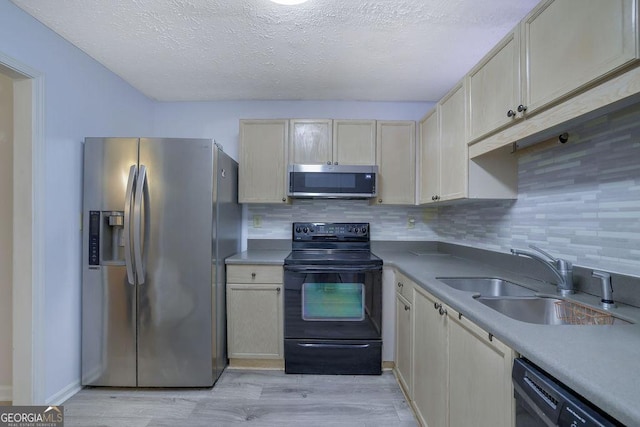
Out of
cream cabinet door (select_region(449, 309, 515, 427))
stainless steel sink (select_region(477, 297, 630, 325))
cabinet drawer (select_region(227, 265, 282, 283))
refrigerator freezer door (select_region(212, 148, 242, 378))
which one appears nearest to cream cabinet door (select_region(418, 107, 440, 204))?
stainless steel sink (select_region(477, 297, 630, 325))

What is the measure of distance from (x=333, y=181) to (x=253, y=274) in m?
1.00

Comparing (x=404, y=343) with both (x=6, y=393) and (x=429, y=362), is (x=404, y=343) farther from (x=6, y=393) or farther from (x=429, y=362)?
(x=6, y=393)

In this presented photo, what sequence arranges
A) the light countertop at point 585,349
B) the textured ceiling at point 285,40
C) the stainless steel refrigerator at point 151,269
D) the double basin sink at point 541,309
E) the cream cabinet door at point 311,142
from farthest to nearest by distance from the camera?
the cream cabinet door at point 311,142
the stainless steel refrigerator at point 151,269
the textured ceiling at point 285,40
the double basin sink at point 541,309
the light countertop at point 585,349

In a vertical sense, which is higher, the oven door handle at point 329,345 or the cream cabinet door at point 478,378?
the cream cabinet door at point 478,378

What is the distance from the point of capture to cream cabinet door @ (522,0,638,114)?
2.63ft

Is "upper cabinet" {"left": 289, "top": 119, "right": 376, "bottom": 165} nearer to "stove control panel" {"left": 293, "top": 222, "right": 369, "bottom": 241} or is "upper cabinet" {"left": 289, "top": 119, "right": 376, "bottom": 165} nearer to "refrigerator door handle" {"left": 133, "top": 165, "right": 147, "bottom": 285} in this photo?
"stove control panel" {"left": 293, "top": 222, "right": 369, "bottom": 241}

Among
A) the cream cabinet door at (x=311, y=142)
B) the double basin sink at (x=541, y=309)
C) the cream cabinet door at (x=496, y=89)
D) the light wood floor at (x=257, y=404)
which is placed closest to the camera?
the double basin sink at (x=541, y=309)

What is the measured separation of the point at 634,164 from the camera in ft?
3.52

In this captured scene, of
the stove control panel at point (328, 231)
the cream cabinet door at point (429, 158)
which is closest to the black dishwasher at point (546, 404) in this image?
the cream cabinet door at point (429, 158)

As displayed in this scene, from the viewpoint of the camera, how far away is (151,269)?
1868 millimetres

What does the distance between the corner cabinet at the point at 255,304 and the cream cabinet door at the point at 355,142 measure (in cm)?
112

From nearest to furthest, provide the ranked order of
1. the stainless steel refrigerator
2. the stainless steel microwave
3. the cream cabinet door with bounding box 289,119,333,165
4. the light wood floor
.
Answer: the light wood floor, the stainless steel refrigerator, the stainless steel microwave, the cream cabinet door with bounding box 289,119,333,165

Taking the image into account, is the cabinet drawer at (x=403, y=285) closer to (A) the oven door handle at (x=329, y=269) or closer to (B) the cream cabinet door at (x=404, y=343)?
(B) the cream cabinet door at (x=404, y=343)

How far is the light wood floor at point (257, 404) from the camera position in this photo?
64.6 inches
